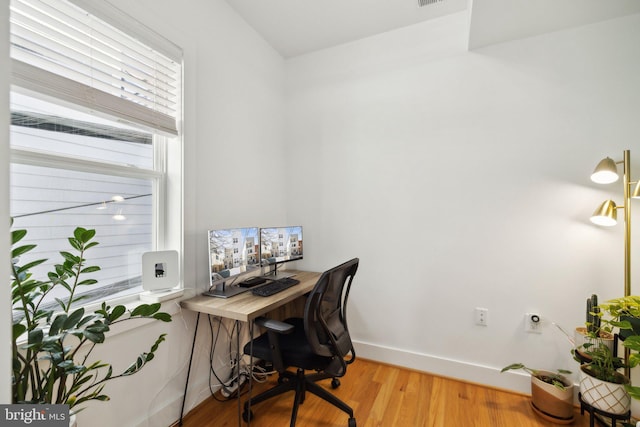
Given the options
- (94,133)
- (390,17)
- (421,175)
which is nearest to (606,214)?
(421,175)

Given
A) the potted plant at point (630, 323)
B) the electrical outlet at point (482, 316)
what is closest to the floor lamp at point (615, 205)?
the potted plant at point (630, 323)

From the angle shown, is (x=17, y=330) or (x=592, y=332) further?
(x=592, y=332)

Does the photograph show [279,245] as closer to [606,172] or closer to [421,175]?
[421,175]

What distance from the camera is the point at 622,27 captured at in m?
1.74

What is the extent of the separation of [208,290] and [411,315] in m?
1.62

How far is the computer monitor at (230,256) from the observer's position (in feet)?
5.61

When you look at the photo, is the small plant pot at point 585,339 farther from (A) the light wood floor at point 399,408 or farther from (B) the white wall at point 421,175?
(A) the light wood floor at point 399,408

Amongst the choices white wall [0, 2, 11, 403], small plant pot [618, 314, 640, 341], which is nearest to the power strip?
white wall [0, 2, 11, 403]

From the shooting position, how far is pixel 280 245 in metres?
2.28

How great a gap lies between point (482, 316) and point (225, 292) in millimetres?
1892

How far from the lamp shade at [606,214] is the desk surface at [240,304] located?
194 cm

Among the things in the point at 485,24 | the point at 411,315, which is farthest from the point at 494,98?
the point at 411,315

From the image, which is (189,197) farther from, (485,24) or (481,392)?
(481,392)

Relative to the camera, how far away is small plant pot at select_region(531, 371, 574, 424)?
5.38ft
